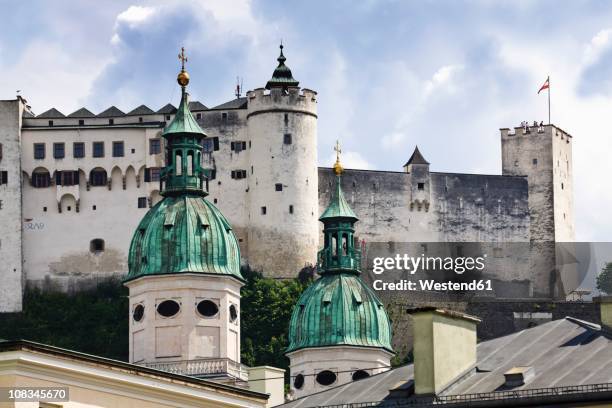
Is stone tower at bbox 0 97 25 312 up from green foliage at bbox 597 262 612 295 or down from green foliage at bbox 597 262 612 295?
up

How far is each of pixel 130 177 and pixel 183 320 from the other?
44.3 m

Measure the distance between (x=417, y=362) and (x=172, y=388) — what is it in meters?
4.10

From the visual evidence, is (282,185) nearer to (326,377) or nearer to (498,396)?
(326,377)

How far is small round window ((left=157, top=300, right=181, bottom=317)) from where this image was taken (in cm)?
5075

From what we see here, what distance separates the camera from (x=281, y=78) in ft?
311

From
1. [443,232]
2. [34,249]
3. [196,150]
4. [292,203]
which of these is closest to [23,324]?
[34,249]

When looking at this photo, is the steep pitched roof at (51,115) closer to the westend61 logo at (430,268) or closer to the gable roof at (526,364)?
the westend61 logo at (430,268)

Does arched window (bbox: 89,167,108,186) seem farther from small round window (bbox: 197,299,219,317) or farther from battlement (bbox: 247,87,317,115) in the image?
small round window (bbox: 197,299,219,317)

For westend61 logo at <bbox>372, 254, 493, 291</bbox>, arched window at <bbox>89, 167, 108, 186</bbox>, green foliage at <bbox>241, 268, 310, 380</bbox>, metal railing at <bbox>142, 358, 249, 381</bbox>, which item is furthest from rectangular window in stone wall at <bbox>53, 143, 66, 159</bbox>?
metal railing at <bbox>142, 358, 249, 381</bbox>

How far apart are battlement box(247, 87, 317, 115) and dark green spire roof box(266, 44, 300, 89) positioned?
0.58 m

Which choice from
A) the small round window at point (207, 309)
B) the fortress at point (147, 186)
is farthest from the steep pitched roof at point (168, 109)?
the small round window at point (207, 309)

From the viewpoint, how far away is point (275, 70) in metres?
95.2

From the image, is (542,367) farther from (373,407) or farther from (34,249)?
(34,249)

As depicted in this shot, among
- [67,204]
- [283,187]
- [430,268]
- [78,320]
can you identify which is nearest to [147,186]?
[67,204]
